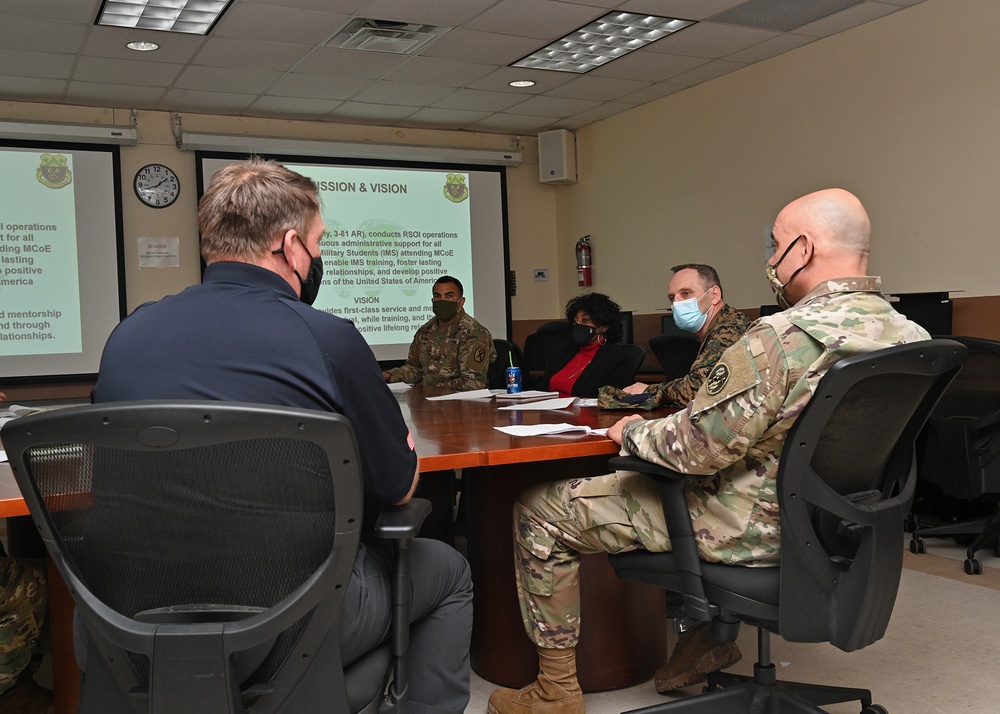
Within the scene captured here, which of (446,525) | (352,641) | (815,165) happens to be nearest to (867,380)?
(352,641)

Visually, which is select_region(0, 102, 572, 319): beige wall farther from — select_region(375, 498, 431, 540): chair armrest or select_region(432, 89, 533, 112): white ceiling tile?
select_region(375, 498, 431, 540): chair armrest

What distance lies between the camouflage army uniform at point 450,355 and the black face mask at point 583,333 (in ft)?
2.70

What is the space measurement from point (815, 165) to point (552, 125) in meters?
2.53

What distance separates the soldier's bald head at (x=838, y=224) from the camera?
1.83 m

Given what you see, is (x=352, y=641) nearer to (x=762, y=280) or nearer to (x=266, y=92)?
(x=762, y=280)

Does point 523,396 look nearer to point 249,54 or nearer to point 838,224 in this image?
point 838,224

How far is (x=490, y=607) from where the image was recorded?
96.3 inches

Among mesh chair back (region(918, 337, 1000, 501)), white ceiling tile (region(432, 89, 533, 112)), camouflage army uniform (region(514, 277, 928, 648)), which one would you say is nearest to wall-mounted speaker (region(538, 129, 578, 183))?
white ceiling tile (region(432, 89, 533, 112))

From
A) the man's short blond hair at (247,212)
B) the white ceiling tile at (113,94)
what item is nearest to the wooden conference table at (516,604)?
the man's short blond hair at (247,212)

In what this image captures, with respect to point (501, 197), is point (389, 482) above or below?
below

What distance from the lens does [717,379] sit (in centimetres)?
172

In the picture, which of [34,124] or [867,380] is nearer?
[867,380]

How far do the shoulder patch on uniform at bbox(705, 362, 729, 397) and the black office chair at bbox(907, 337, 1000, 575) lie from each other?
217cm

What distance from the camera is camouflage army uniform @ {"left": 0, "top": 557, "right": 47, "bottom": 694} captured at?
6.19 ft
